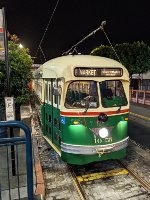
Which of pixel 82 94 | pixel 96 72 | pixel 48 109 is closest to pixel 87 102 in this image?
pixel 82 94

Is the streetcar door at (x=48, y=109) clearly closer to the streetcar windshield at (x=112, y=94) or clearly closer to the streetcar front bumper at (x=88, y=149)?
the streetcar front bumper at (x=88, y=149)

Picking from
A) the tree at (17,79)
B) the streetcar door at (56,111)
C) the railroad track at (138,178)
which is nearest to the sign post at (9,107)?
the streetcar door at (56,111)

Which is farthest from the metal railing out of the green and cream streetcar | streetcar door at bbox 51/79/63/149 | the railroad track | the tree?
the railroad track

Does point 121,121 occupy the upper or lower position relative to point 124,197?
upper

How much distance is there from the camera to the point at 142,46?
35.8 metres

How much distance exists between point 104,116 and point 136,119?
32.9 ft

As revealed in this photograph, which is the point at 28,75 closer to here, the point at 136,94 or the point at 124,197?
the point at 124,197

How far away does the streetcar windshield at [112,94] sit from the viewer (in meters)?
7.24

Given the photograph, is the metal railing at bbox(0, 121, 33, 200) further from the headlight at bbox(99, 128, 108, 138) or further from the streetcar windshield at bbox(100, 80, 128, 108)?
the streetcar windshield at bbox(100, 80, 128, 108)

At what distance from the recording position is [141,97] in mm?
23641

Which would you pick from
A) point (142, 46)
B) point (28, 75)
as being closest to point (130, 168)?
point (28, 75)

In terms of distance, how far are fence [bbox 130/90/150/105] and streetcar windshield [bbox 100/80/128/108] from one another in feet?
49.8

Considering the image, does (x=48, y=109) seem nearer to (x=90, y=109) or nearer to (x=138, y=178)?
(x=90, y=109)

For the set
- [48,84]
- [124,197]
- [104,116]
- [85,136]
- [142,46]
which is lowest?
[124,197]
